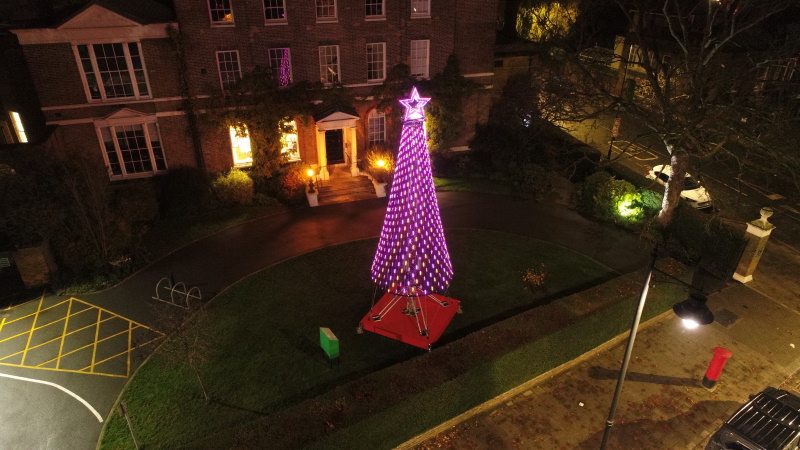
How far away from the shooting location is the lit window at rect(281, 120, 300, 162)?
2411cm

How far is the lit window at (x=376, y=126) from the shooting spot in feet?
87.1

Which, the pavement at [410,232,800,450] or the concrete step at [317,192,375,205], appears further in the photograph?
the concrete step at [317,192,375,205]

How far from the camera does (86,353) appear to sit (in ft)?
52.2

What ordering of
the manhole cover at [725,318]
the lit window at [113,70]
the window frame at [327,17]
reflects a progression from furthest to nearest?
the window frame at [327,17], the lit window at [113,70], the manhole cover at [725,318]

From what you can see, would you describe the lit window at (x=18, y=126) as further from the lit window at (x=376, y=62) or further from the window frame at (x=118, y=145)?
the lit window at (x=376, y=62)

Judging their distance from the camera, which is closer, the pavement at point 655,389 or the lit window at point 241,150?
the pavement at point 655,389

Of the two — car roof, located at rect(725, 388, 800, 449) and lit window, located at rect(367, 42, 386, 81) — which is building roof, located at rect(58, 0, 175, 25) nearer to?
lit window, located at rect(367, 42, 386, 81)

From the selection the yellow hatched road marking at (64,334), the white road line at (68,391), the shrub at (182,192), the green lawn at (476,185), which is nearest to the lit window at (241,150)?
the shrub at (182,192)

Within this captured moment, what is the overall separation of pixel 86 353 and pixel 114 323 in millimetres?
1427

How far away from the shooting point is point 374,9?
79.5 feet

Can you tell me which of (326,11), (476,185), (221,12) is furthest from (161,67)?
(476,185)

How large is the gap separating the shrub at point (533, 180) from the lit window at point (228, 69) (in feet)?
47.5

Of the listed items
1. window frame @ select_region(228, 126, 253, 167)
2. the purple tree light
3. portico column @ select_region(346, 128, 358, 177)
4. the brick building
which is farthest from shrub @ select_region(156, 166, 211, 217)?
the purple tree light

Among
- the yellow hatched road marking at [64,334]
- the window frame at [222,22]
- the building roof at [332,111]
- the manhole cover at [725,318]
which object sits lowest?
the yellow hatched road marking at [64,334]
